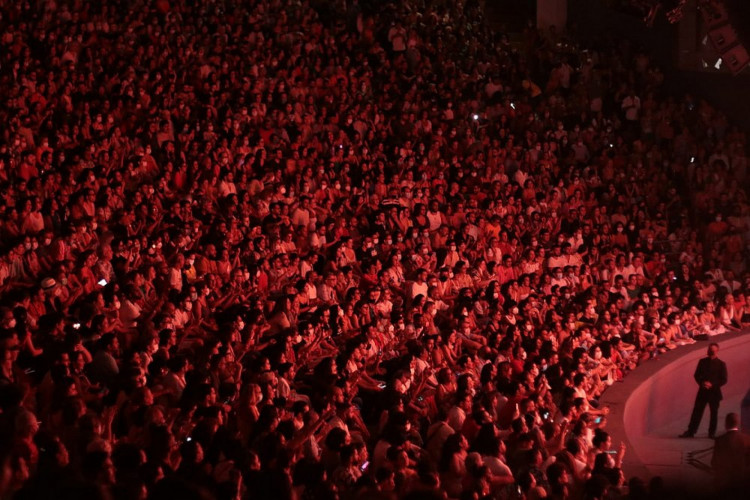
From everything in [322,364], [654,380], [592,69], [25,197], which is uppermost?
[592,69]

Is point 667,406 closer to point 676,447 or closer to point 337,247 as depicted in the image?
point 676,447

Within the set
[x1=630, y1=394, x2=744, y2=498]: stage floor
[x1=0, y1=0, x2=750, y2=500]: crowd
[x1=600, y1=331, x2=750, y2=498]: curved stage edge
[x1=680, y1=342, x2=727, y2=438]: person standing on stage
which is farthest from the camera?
[x1=680, y1=342, x2=727, y2=438]: person standing on stage

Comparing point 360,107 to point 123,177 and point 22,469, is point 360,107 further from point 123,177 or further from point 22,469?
point 22,469

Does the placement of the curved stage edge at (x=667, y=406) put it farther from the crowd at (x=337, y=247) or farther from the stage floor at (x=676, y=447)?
the crowd at (x=337, y=247)

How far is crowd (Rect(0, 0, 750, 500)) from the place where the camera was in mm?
8398

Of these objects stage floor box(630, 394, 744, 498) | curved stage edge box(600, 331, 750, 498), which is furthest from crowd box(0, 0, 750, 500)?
stage floor box(630, 394, 744, 498)

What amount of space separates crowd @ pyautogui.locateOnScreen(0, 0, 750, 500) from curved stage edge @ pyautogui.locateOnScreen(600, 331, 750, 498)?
0.32 metres

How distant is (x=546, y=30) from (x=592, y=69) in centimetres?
181

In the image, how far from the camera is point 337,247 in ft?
46.5

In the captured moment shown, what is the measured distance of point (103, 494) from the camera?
6000mm

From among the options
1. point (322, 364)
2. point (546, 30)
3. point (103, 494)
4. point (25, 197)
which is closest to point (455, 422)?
point (322, 364)

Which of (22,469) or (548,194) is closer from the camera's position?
(22,469)

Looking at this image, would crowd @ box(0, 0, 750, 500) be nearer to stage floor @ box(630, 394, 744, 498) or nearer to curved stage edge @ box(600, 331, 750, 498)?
curved stage edge @ box(600, 331, 750, 498)

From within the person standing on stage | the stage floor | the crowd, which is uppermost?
the crowd
